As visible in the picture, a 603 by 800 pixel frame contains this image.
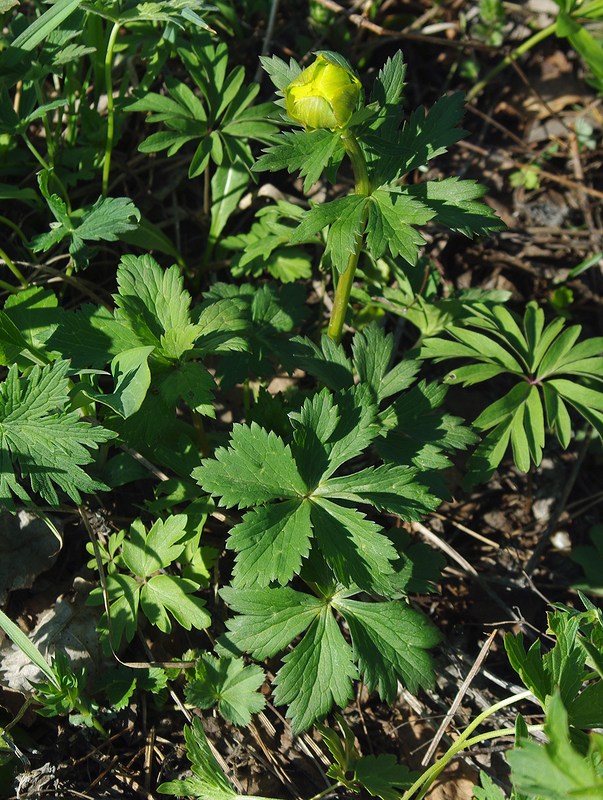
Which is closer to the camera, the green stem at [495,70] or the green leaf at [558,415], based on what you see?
the green leaf at [558,415]

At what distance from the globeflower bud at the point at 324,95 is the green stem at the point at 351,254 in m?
0.11

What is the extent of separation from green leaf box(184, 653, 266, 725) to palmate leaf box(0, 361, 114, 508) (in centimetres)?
68

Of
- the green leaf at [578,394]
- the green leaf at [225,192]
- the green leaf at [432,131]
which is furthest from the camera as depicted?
the green leaf at [225,192]

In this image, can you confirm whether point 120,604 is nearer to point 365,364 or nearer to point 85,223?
point 365,364

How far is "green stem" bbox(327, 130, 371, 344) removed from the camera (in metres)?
2.04

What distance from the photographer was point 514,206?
377 centimetres

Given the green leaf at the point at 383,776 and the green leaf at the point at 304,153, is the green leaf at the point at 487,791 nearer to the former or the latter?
the green leaf at the point at 383,776

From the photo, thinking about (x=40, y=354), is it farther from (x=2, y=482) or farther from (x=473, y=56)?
(x=473, y=56)

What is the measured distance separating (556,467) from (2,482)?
2.30 meters

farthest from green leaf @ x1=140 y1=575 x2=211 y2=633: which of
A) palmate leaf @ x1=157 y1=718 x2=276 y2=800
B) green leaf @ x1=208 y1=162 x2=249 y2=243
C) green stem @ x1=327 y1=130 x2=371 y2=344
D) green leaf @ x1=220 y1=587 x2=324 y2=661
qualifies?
green leaf @ x1=208 y1=162 x2=249 y2=243

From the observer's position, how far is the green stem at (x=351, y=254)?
80.3 inches

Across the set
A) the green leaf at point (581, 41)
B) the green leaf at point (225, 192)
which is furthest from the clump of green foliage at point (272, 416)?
the green leaf at point (581, 41)

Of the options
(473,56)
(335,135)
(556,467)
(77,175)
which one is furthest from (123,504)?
(473,56)

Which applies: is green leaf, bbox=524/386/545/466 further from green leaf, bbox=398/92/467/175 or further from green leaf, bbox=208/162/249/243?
green leaf, bbox=208/162/249/243
